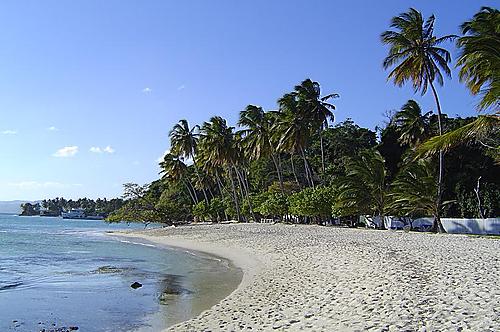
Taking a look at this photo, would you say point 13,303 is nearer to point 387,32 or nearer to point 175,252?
point 175,252

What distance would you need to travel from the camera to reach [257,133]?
5056cm

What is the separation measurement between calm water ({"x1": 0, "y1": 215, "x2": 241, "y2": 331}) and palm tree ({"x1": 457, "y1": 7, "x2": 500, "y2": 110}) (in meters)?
10.0

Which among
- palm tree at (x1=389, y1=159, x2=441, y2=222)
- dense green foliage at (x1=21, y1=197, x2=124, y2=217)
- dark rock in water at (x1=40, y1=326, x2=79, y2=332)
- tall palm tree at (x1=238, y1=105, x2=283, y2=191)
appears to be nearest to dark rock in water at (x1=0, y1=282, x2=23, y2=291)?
dark rock in water at (x1=40, y1=326, x2=79, y2=332)

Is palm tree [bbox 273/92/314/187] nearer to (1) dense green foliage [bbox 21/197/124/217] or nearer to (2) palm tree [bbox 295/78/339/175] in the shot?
(2) palm tree [bbox 295/78/339/175]

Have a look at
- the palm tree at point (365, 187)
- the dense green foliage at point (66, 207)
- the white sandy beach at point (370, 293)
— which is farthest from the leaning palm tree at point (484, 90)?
the dense green foliage at point (66, 207)

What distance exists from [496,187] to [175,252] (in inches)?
890

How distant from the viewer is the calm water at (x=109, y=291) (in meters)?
12.7

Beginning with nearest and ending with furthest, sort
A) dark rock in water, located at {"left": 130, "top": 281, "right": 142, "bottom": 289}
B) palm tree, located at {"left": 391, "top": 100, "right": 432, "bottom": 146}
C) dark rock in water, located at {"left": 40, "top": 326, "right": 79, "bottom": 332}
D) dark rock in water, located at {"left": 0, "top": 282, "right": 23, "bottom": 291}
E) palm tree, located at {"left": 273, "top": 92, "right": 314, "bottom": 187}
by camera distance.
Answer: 1. dark rock in water, located at {"left": 40, "top": 326, "right": 79, "bottom": 332}
2. dark rock in water, located at {"left": 130, "top": 281, "right": 142, "bottom": 289}
3. dark rock in water, located at {"left": 0, "top": 282, "right": 23, "bottom": 291}
4. palm tree, located at {"left": 391, "top": 100, "right": 432, "bottom": 146}
5. palm tree, located at {"left": 273, "top": 92, "right": 314, "bottom": 187}

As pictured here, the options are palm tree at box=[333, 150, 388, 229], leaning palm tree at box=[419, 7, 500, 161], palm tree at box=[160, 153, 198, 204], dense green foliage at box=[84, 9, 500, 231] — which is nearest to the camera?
leaning palm tree at box=[419, 7, 500, 161]

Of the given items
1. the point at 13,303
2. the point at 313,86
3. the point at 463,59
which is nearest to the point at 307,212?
the point at 313,86

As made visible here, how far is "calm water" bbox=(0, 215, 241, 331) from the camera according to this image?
12.7 meters

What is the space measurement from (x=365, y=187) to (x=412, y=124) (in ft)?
22.7

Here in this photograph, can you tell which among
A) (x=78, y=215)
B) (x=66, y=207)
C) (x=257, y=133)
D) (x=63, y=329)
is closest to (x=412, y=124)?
(x=257, y=133)

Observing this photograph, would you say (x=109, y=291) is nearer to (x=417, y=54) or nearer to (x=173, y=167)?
(x=417, y=54)
